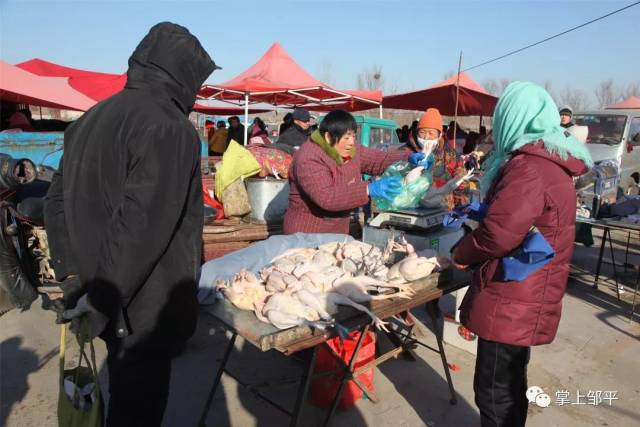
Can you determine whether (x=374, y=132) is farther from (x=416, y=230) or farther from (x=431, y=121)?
(x=416, y=230)

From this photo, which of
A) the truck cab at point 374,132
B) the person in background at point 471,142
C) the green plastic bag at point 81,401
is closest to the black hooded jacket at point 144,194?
the green plastic bag at point 81,401

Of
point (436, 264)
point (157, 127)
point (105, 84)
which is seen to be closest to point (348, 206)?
point (436, 264)

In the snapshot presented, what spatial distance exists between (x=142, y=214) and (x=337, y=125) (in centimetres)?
176

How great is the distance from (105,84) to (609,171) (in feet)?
33.2

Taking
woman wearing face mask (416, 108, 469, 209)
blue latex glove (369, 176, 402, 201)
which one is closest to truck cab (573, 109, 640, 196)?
woman wearing face mask (416, 108, 469, 209)

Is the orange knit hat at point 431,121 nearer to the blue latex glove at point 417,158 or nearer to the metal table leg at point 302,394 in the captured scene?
the blue latex glove at point 417,158

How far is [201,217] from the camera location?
180 cm

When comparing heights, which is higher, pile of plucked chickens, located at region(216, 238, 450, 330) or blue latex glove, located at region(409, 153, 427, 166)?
blue latex glove, located at region(409, 153, 427, 166)

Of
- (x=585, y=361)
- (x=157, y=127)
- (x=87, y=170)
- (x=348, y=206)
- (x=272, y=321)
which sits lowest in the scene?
(x=585, y=361)

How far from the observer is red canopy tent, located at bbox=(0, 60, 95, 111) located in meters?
6.95

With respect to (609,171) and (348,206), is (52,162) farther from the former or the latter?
(609,171)

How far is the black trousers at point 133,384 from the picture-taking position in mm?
1700

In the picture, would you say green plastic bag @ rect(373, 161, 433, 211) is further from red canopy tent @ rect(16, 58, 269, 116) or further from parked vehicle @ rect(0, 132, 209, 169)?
red canopy tent @ rect(16, 58, 269, 116)

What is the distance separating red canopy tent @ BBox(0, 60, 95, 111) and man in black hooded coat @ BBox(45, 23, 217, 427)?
6458mm
